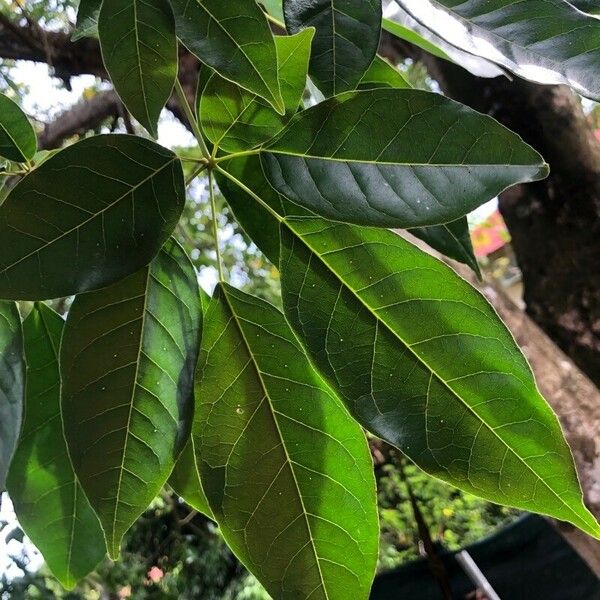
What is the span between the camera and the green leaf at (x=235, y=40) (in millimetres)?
296

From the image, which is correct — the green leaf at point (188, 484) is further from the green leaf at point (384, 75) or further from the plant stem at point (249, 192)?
the green leaf at point (384, 75)

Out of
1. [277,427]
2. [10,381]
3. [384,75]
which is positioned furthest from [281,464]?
[384,75]

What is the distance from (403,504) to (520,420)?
102 inches

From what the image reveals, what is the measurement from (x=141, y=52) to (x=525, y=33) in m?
0.19

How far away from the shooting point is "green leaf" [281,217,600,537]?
348 millimetres

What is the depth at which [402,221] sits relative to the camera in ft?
0.97

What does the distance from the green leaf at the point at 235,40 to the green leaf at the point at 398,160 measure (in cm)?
3

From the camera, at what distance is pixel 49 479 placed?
44 centimetres

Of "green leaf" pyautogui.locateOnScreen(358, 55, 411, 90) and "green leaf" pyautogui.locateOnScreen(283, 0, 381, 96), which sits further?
"green leaf" pyautogui.locateOnScreen(358, 55, 411, 90)

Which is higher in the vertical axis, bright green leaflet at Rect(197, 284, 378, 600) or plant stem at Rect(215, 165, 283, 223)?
plant stem at Rect(215, 165, 283, 223)

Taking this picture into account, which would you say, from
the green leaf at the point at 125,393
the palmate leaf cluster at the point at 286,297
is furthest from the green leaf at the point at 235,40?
the green leaf at the point at 125,393

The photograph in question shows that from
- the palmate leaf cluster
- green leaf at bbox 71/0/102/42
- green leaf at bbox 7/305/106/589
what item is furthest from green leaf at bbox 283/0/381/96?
green leaf at bbox 7/305/106/589

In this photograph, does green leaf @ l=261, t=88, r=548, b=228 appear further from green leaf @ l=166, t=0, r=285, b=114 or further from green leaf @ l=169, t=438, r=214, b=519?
green leaf @ l=169, t=438, r=214, b=519

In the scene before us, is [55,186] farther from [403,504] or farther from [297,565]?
[403,504]
